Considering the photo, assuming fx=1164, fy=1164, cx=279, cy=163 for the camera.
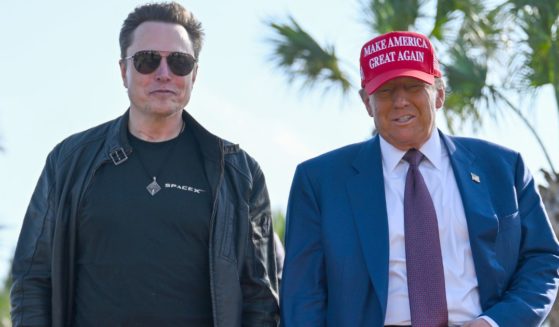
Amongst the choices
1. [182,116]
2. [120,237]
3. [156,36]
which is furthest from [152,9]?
[120,237]

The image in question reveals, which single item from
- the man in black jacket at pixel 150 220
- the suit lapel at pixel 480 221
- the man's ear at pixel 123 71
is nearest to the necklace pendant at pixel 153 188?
the man in black jacket at pixel 150 220

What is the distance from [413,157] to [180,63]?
46.0 inches

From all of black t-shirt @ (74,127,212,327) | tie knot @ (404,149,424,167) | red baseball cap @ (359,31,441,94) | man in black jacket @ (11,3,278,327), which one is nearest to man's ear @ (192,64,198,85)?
man in black jacket @ (11,3,278,327)

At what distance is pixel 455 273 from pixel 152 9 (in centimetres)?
191

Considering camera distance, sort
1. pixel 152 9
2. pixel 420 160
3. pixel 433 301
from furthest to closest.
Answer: pixel 152 9
pixel 420 160
pixel 433 301

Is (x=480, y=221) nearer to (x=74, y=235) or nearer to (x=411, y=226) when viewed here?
(x=411, y=226)

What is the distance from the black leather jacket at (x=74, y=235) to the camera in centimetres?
519

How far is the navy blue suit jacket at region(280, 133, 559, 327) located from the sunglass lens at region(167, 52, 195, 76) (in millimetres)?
708

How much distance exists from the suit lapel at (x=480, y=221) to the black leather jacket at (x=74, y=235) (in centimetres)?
98

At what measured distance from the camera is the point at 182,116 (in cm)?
560

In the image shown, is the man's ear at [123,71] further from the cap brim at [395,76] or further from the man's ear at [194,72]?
the cap brim at [395,76]

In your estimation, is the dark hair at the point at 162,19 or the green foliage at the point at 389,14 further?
the green foliage at the point at 389,14

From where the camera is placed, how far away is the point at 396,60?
17.2 ft

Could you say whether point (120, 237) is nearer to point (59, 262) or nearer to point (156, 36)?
point (59, 262)
